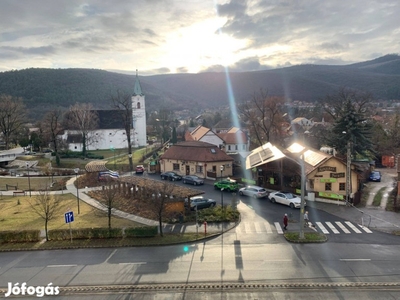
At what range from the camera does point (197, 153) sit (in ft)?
150

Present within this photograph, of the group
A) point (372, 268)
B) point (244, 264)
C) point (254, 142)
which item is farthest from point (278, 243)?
point (254, 142)

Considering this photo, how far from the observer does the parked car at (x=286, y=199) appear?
2972cm

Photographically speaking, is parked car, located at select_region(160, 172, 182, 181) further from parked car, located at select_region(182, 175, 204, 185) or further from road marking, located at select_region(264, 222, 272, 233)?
road marking, located at select_region(264, 222, 272, 233)

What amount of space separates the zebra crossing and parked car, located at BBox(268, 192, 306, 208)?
4.42 m

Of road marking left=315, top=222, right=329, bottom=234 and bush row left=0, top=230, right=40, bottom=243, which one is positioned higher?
bush row left=0, top=230, right=40, bottom=243

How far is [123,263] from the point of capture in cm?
1848

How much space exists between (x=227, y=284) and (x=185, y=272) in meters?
2.60

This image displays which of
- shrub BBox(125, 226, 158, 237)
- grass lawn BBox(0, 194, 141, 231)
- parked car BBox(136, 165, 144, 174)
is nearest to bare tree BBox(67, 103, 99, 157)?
parked car BBox(136, 165, 144, 174)

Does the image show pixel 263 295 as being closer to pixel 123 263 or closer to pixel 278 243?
pixel 278 243

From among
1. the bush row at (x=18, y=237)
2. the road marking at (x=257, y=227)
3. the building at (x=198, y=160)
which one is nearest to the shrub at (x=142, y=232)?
the bush row at (x=18, y=237)

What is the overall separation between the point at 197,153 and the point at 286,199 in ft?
59.3

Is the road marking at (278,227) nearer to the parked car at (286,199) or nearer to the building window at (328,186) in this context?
the parked car at (286,199)

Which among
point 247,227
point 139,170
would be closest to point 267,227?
point 247,227

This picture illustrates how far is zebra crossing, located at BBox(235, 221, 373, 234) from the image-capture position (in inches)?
919
